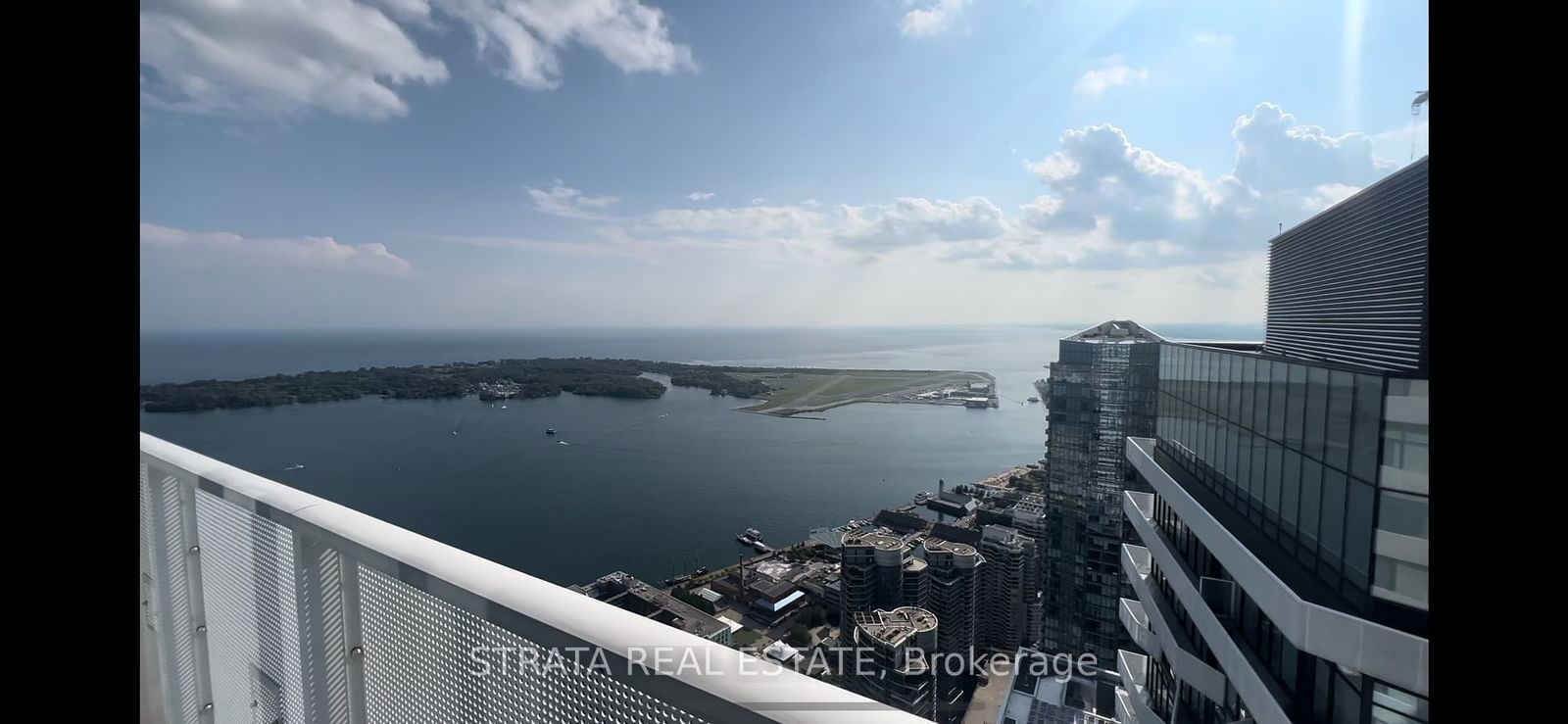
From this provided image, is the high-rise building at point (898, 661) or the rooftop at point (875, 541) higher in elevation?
the rooftop at point (875, 541)

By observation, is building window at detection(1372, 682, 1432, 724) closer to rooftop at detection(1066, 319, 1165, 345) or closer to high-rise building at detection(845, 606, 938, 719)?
high-rise building at detection(845, 606, 938, 719)

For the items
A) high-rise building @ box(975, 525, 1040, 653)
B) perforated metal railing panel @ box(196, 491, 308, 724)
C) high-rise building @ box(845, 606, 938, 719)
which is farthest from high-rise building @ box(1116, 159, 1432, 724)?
perforated metal railing panel @ box(196, 491, 308, 724)

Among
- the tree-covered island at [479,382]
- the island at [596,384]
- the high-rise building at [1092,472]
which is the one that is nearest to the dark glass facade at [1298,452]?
the high-rise building at [1092,472]

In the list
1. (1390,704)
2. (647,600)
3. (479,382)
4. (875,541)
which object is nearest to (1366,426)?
(1390,704)

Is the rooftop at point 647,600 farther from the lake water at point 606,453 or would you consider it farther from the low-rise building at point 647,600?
the lake water at point 606,453
